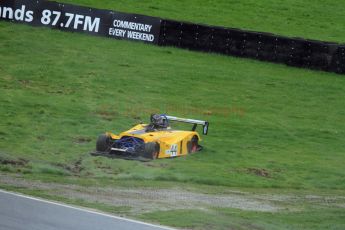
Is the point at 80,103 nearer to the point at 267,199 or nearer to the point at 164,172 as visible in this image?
the point at 164,172

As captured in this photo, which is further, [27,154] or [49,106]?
[49,106]

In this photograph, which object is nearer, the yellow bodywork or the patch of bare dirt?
the patch of bare dirt

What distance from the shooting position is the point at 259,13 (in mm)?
46844

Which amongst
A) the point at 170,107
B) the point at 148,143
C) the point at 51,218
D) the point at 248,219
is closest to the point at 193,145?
the point at 148,143

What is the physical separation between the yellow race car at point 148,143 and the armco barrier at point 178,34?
12392 mm

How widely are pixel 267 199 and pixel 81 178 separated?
4466 mm

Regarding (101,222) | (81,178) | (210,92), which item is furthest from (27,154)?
(210,92)

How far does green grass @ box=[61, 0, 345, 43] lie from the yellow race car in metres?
20.4

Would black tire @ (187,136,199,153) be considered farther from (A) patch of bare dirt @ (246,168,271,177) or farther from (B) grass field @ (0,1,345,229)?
(A) patch of bare dirt @ (246,168,271,177)

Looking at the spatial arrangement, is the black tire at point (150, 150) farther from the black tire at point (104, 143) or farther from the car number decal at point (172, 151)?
the black tire at point (104, 143)

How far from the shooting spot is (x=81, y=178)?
64.6 ft

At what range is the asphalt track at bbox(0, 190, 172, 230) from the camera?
12.5 m

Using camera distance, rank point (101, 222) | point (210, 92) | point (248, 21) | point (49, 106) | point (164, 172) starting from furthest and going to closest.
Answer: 1. point (248, 21)
2. point (210, 92)
3. point (49, 106)
4. point (164, 172)
5. point (101, 222)

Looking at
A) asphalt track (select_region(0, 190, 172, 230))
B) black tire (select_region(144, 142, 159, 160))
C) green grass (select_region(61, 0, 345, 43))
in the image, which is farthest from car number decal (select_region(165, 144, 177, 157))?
green grass (select_region(61, 0, 345, 43))
